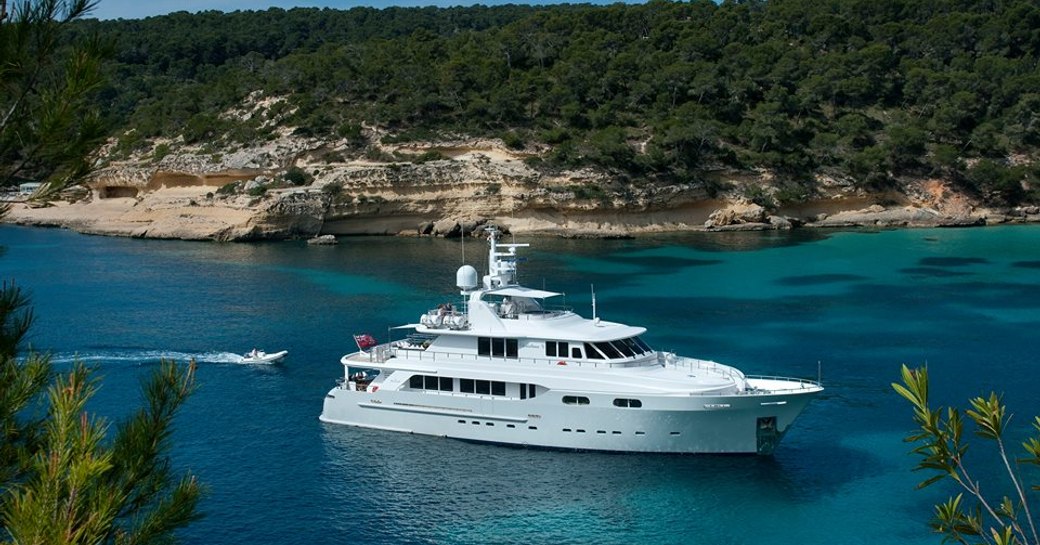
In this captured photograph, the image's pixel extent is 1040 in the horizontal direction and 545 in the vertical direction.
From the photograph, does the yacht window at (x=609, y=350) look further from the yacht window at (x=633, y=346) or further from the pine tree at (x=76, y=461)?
the pine tree at (x=76, y=461)

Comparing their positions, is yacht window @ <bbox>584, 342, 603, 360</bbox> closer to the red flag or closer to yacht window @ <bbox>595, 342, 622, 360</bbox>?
yacht window @ <bbox>595, 342, 622, 360</bbox>

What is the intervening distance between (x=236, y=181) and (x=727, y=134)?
130ft

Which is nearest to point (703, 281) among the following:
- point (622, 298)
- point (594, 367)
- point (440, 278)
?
point (622, 298)

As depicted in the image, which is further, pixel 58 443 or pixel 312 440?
pixel 312 440

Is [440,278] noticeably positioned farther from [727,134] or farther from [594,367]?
[727,134]

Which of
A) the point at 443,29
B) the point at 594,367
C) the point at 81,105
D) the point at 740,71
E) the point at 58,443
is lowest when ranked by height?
the point at 594,367

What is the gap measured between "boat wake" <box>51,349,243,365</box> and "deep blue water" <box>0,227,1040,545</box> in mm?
136

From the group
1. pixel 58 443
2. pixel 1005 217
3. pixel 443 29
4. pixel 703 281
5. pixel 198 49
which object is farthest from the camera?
pixel 443 29

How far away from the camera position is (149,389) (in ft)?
26.2

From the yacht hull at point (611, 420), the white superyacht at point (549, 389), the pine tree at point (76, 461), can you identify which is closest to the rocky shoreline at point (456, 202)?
the white superyacht at point (549, 389)

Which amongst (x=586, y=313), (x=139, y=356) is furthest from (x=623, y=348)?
(x=139, y=356)

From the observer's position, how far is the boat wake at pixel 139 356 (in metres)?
34.4

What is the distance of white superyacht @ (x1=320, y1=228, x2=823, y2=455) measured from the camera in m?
25.0

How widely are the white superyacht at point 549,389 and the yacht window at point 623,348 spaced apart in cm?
4
